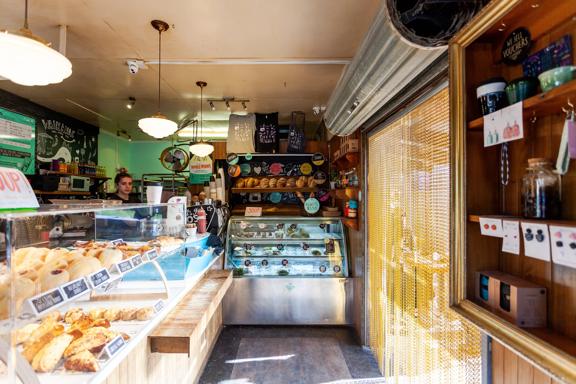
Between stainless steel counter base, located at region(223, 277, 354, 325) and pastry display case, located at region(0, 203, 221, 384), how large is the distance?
1602 mm

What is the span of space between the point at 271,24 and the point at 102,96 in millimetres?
3330

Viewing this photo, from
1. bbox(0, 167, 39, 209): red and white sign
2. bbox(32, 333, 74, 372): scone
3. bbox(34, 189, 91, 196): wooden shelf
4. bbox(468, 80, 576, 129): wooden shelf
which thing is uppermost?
bbox(468, 80, 576, 129): wooden shelf

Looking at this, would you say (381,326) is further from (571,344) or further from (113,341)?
(113,341)

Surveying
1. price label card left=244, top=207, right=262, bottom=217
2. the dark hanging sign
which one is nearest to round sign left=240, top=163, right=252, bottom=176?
price label card left=244, top=207, right=262, bottom=217

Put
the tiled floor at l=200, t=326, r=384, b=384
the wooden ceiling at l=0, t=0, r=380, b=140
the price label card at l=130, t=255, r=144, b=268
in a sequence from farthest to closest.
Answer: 1. the tiled floor at l=200, t=326, r=384, b=384
2. the wooden ceiling at l=0, t=0, r=380, b=140
3. the price label card at l=130, t=255, r=144, b=268

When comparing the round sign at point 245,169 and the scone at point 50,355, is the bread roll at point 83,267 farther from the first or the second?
the round sign at point 245,169

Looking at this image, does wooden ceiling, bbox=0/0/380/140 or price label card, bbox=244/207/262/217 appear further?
price label card, bbox=244/207/262/217

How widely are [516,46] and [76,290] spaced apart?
1965 mm

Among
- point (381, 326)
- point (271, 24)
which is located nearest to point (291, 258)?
point (381, 326)

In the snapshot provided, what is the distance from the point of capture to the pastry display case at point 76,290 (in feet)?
3.42

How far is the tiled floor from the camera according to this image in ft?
9.79

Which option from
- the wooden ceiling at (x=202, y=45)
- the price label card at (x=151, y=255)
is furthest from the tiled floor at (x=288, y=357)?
the wooden ceiling at (x=202, y=45)

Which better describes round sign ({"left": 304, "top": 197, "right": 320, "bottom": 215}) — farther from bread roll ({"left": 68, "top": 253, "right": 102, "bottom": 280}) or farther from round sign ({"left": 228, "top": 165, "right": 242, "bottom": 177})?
bread roll ({"left": 68, "top": 253, "right": 102, "bottom": 280})

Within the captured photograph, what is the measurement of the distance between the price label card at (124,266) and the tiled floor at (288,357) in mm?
1911
